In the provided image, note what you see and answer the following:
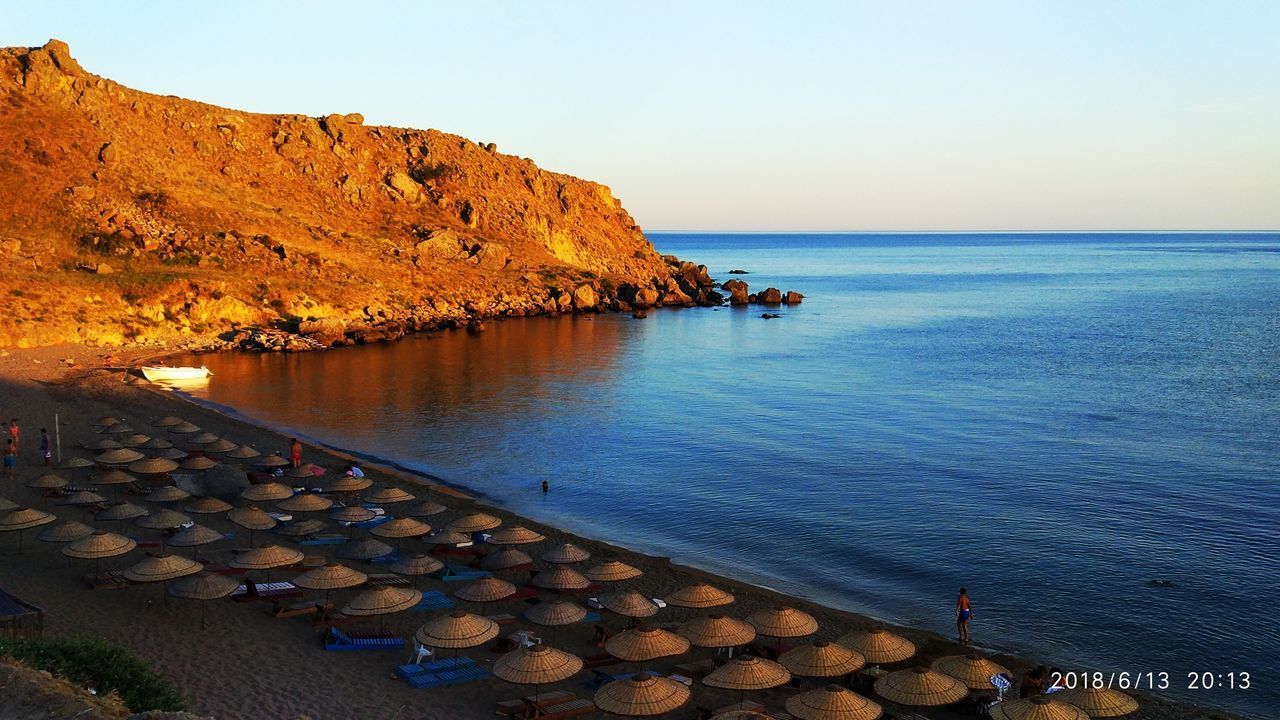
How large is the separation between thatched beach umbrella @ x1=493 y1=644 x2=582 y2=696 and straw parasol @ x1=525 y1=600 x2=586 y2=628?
3120 millimetres

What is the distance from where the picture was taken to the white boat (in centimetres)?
6175

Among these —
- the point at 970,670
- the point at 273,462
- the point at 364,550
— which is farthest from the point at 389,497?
the point at 970,670

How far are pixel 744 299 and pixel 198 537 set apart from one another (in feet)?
385

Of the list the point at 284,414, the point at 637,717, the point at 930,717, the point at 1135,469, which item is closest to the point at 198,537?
the point at 637,717

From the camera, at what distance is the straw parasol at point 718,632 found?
2238 cm

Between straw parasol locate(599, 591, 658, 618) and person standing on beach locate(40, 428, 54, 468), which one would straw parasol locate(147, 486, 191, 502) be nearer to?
person standing on beach locate(40, 428, 54, 468)

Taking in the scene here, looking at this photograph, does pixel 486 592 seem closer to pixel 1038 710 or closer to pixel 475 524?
pixel 475 524

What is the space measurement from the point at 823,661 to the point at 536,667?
6354 millimetres

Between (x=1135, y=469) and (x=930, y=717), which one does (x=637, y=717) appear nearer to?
(x=930, y=717)

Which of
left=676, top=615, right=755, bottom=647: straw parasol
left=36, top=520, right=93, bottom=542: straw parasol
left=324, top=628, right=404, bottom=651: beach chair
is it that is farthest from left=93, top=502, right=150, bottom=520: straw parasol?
left=676, top=615, right=755, bottom=647: straw parasol

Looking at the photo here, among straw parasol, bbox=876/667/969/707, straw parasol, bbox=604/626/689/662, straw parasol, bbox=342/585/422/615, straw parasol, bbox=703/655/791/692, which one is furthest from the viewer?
straw parasol, bbox=342/585/422/615

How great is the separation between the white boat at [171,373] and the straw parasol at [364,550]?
4027 cm

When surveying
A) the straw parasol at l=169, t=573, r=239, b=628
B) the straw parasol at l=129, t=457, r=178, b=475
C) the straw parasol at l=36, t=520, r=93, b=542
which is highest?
the straw parasol at l=36, t=520, r=93, b=542

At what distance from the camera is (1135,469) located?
44.2 metres
